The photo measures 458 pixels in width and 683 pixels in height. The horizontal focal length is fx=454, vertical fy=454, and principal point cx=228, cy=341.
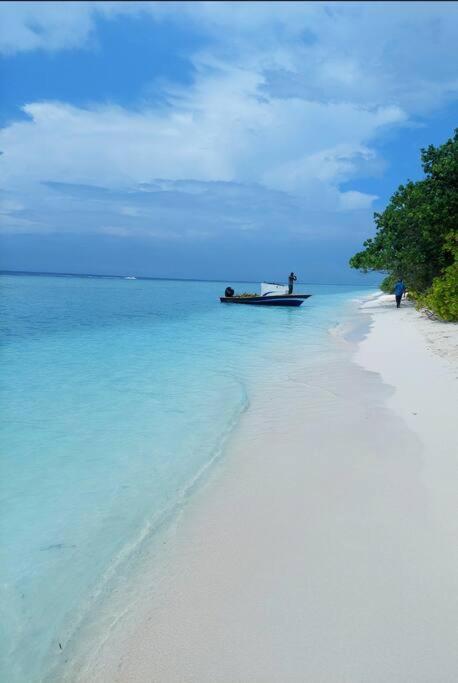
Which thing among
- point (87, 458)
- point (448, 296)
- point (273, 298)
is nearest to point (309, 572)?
point (87, 458)

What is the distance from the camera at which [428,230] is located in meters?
21.8

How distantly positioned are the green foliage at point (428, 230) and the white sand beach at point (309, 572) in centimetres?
1346

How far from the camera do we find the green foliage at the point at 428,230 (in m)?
19.2

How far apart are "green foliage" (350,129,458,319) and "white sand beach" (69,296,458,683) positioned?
13458 millimetres

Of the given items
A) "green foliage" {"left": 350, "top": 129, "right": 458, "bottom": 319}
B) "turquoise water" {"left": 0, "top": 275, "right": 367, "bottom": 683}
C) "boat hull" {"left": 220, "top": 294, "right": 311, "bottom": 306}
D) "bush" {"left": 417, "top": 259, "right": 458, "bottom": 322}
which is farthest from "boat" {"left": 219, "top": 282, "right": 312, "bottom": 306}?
"turquoise water" {"left": 0, "top": 275, "right": 367, "bottom": 683}

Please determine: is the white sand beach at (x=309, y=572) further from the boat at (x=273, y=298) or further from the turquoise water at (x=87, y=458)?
the boat at (x=273, y=298)

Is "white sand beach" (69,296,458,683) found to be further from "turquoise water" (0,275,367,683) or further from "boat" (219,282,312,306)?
"boat" (219,282,312,306)

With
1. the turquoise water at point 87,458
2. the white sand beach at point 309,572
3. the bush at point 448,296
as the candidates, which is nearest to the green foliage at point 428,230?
the bush at point 448,296

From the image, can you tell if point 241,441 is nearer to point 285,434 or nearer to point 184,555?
point 285,434

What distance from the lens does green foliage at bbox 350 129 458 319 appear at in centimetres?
1923

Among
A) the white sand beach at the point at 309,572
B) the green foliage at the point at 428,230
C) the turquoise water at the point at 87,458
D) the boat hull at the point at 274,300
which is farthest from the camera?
the boat hull at the point at 274,300

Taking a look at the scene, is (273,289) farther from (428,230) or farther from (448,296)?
(448,296)

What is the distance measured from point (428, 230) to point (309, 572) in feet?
71.4

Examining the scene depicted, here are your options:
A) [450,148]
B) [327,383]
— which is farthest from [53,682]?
[450,148]
